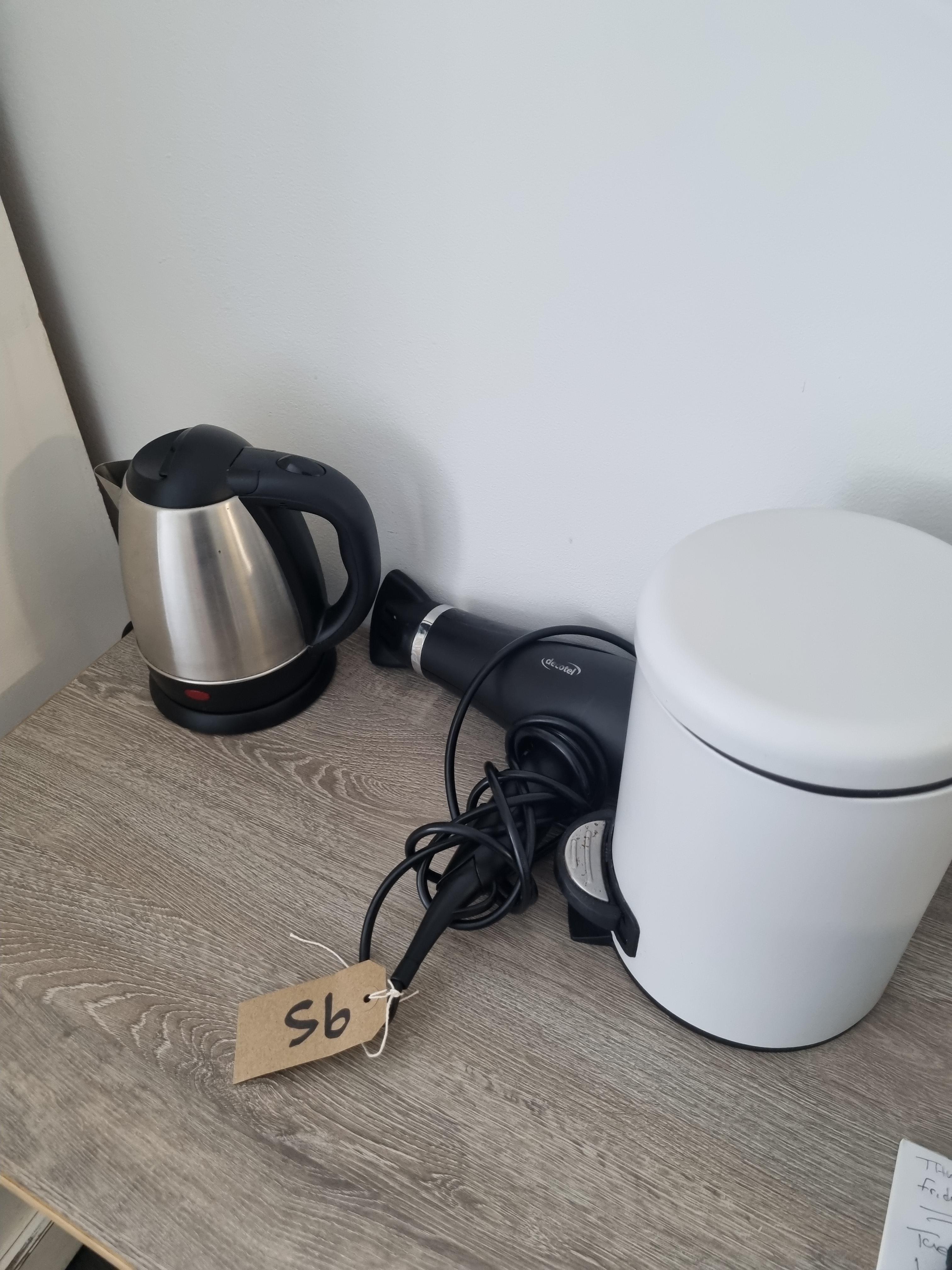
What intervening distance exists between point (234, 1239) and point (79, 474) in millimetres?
733

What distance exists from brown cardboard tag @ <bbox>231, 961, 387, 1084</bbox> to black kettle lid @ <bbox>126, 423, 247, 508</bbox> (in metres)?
0.34

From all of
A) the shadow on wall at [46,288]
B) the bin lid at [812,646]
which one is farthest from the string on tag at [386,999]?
the shadow on wall at [46,288]

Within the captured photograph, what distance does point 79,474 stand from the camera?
915 mm

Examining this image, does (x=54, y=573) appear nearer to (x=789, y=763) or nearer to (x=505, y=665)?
(x=505, y=665)

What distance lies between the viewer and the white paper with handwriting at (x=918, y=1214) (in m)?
0.44

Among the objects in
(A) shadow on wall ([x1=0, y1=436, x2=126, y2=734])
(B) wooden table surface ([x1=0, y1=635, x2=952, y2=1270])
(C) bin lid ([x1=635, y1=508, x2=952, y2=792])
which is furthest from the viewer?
(A) shadow on wall ([x1=0, y1=436, x2=126, y2=734])

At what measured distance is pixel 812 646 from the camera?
0.40 meters

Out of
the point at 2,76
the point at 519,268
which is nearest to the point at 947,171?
the point at 519,268

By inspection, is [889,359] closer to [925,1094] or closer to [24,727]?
[925,1094]

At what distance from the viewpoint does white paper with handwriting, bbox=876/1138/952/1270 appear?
0.44 metres

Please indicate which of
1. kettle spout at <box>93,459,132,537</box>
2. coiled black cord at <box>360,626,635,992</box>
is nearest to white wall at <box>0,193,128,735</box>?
kettle spout at <box>93,459,132,537</box>

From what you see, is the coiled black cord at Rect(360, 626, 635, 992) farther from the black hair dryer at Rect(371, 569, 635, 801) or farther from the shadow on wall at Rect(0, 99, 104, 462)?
the shadow on wall at Rect(0, 99, 104, 462)

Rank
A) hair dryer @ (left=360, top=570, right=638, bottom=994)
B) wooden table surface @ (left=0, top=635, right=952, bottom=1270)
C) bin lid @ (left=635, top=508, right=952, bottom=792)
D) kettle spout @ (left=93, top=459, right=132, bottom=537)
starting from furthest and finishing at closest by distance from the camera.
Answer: kettle spout @ (left=93, top=459, right=132, bottom=537) → hair dryer @ (left=360, top=570, right=638, bottom=994) → wooden table surface @ (left=0, top=635, right=952, bottom=1270) → bin lid @ (left=635, top=508, right=952, bottom=792)

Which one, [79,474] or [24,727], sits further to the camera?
[79,474]
